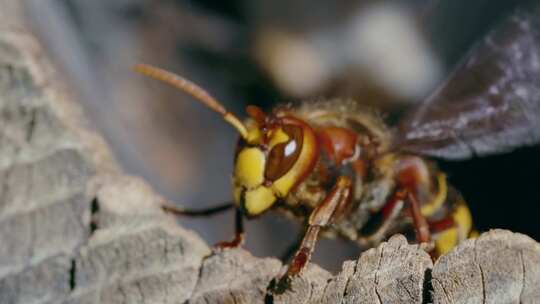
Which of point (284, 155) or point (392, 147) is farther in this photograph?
point (392, 147)

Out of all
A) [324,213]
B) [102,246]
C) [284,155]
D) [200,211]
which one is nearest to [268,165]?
[284,155]

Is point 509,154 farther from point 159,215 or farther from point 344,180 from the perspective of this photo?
point 159,215

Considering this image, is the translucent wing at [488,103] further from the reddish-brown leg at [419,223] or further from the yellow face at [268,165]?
the yellow face at [268,165]

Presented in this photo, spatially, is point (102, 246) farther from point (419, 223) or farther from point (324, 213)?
point (419, 223)

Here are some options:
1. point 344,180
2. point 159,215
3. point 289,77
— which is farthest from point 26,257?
point 289,77

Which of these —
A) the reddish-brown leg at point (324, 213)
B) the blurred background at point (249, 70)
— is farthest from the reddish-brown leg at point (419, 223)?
the blurred background at point (249, 70)

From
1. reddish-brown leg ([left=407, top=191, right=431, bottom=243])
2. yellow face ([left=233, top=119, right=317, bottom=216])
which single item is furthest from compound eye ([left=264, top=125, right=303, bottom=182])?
reddish-brown leg ([left=407, top=191, right=431, bottom=243])
